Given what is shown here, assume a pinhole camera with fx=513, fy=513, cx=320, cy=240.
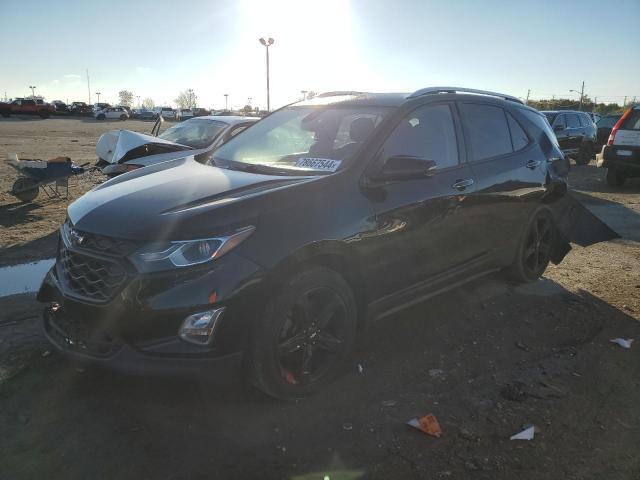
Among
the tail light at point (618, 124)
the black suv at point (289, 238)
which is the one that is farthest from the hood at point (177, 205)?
the tail light at point (618, 124)

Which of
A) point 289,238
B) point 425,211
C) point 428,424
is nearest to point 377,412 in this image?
point 428,424

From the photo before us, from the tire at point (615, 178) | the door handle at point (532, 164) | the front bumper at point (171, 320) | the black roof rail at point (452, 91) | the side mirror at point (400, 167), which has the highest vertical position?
the black roof rail at point (452, 91)

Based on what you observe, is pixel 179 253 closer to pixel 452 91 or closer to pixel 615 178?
pixel 452 91

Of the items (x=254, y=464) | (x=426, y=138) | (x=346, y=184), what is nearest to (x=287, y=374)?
(x=254, y=464)

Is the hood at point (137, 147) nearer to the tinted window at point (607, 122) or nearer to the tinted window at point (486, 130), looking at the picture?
the tinted window at point (486, 130)

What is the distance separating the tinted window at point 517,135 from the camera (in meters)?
4.90

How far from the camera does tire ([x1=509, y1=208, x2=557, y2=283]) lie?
5.06 m

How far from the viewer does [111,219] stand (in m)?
2.83

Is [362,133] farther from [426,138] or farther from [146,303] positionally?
[146,303]

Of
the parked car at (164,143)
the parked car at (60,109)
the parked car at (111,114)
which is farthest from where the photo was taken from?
the parked car at (60,109)

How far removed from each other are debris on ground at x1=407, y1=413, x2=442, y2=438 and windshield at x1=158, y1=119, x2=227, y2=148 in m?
6.17

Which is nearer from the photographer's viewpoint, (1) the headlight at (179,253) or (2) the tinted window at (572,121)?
(1) the headlight at (179,253)

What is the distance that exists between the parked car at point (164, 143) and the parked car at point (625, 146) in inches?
322

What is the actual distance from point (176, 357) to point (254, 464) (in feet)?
2.16
